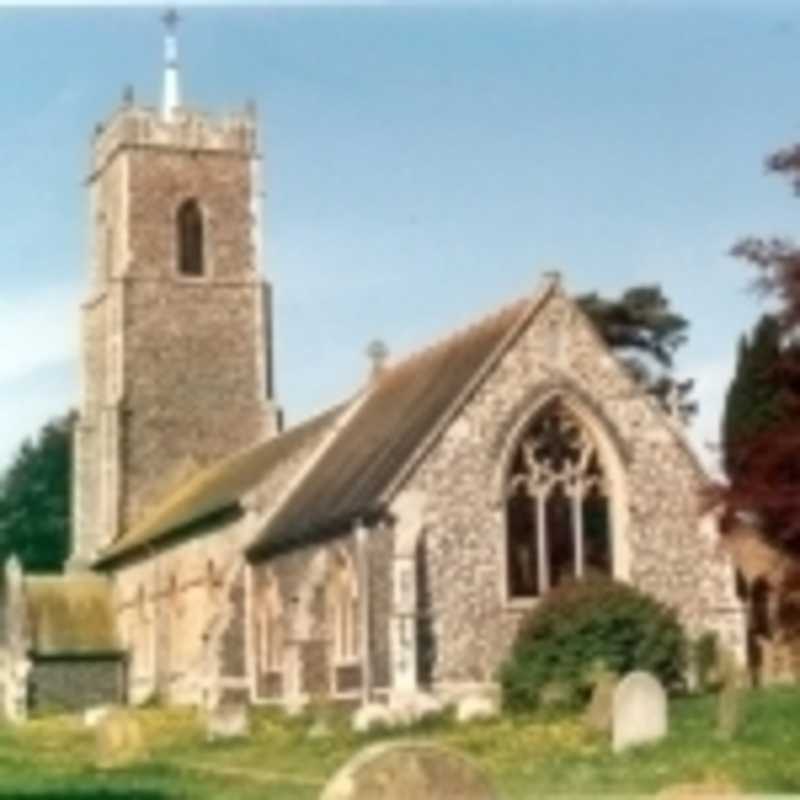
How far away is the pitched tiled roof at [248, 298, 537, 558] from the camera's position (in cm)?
3080

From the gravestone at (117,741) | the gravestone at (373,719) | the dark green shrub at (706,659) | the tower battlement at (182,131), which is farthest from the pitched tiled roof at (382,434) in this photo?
the tower battlement at (182,131)

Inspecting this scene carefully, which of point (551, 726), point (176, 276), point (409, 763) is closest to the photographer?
point (409, 763)

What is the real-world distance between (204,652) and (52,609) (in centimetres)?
941

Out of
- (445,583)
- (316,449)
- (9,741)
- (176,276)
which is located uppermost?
(176,276)

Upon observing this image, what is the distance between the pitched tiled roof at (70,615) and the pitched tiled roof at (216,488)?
3.22 ft

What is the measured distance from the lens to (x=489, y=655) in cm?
3023

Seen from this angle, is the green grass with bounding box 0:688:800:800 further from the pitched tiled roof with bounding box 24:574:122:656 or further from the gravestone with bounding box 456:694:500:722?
the pitched tiled roof with bounding box 24:574:122:656

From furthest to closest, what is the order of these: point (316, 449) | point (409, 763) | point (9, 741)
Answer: point (316, 449), point (9, 741), point (409, 763)

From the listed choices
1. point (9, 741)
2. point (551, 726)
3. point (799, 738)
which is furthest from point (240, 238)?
point (799, 738)

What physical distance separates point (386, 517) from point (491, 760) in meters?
9.48

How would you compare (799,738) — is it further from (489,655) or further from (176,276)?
(176,276)

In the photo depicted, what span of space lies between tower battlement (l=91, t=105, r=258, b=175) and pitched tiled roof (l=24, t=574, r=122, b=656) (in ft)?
37.5

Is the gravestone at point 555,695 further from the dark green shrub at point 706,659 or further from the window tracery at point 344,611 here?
the window tracery at point 344,611

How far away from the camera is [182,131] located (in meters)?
49.6
